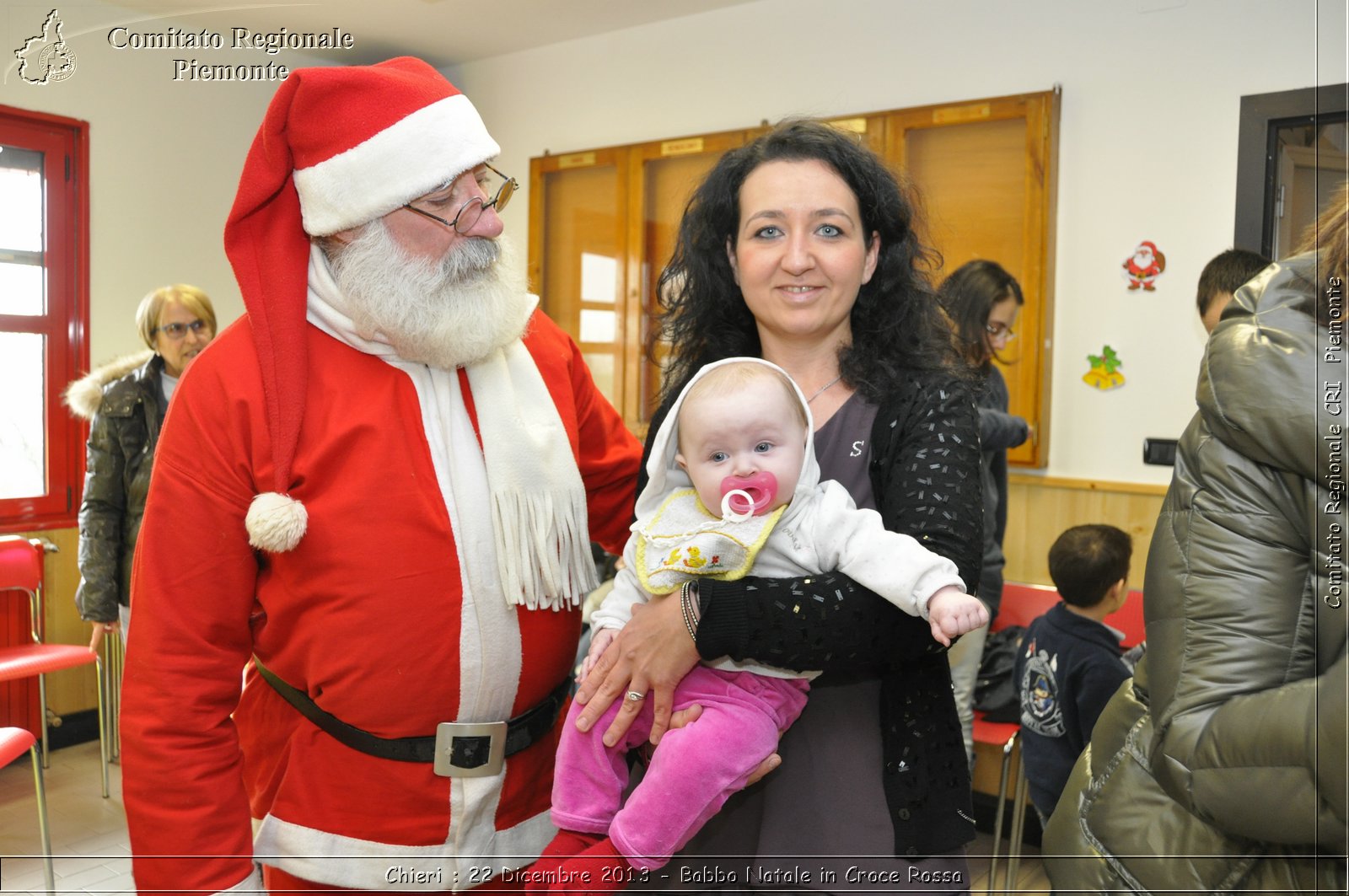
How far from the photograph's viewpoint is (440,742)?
160cm

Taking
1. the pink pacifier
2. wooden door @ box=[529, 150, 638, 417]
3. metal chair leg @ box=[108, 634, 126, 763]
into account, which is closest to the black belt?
the pink pacifier

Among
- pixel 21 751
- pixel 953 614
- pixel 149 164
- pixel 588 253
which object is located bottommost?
pixel 21 751

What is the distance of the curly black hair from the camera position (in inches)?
61.3

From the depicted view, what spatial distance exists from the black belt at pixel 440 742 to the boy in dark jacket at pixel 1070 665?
1.85m

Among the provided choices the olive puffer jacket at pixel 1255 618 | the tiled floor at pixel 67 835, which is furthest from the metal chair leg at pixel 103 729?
the olive puffer jacket at pixel 1255 618

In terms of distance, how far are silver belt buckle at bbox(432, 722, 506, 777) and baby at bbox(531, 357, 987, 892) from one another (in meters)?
0.20

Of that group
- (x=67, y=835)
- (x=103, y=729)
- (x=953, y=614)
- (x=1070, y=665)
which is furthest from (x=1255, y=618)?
(x=103, y=729)

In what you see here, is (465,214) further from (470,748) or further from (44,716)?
(44,716)

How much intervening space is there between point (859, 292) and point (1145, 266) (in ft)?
11.0

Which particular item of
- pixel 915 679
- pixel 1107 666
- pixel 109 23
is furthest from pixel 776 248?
pixel 109 23

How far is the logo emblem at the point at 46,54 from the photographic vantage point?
2.58 metres

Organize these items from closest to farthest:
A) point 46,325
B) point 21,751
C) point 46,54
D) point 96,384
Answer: point 46,54, point 21,751, point 96,384, point 46,325

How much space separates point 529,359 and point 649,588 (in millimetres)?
555

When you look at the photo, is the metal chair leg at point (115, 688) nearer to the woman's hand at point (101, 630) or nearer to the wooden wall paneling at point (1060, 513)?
the woman's hand at point (101, 630)
